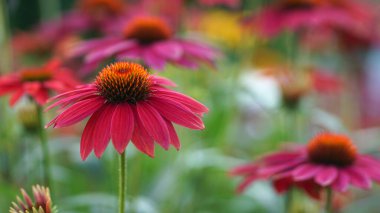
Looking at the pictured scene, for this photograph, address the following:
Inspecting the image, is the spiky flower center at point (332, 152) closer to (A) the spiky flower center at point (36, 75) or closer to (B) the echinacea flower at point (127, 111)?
(B) the echinacea flower at point (127, 111)

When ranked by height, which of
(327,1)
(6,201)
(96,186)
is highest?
(327,1)

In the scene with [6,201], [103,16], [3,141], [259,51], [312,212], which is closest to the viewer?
[312,212]

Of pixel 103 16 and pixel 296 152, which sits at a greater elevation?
pixel 103 16

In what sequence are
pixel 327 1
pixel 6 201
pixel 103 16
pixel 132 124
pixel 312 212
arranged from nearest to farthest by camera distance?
pixel 132 124 → pixel 312 212 → pixel 6 201 → pixel 327 1 → pixel 103 16

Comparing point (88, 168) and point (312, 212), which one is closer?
point (312, 212)

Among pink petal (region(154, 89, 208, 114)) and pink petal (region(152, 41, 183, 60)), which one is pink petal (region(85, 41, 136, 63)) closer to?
pink petal (region(152, 41, 183, 60))

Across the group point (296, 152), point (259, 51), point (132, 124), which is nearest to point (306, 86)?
point (296, 152)

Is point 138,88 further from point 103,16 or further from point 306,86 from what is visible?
point 103,16

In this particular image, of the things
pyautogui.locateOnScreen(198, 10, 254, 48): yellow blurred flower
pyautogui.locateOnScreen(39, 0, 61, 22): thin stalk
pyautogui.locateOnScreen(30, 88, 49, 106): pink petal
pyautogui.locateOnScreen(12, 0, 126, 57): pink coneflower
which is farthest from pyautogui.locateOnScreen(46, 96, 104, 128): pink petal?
pyautogui.locateOnScreen(198, 10, 254, 48): yellow blurred flower

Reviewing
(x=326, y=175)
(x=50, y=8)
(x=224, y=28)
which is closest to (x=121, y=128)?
(x=326, y=175)
